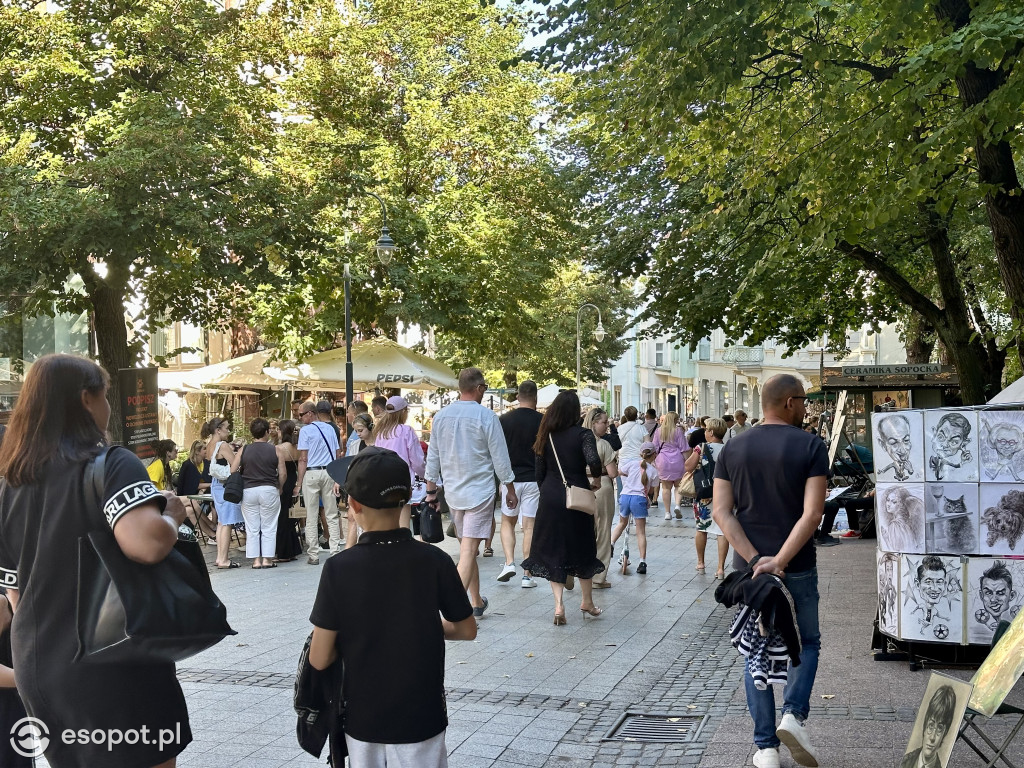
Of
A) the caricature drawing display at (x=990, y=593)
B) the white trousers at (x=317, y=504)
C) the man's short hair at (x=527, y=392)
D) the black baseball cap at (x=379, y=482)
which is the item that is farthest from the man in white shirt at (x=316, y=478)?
the black baseball cap at (x=379, y=482)

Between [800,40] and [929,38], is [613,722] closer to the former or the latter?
[929,38]

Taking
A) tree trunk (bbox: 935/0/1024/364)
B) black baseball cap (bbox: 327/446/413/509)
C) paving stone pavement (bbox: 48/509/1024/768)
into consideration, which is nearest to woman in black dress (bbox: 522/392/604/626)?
paving stone pavement (bbox: 48/509/1024/768)

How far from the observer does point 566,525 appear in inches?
382

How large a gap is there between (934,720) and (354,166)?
24825mm

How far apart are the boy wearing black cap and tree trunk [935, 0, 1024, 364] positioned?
28.0 feet

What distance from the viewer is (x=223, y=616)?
3299 millimetres

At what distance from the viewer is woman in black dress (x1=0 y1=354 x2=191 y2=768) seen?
3244 mm

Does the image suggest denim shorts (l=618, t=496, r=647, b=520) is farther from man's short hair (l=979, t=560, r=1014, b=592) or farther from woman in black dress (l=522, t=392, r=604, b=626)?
man's short hair (l=979, t=560, r=1014, b=592)

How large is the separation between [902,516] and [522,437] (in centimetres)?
427

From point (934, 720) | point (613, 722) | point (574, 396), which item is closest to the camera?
point (934, 720)

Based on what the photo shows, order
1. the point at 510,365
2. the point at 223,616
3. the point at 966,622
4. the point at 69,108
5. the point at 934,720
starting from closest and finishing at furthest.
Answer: the point at 223,616 < the point at 934,720 < the point at 966,622 < the point at 69,108 < the point at 510,365

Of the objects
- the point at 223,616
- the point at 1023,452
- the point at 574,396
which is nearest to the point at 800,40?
the point at 574,396

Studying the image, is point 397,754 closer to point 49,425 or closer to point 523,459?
point 49,425

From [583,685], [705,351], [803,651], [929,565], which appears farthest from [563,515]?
[705,351]
